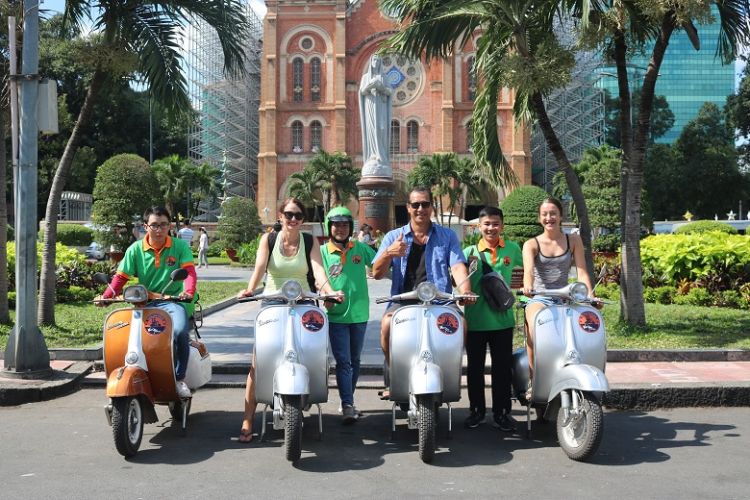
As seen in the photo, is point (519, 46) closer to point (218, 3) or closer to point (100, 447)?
point (218, 3)

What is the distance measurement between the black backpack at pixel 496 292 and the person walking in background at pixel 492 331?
0.05m

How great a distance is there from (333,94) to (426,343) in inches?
1898

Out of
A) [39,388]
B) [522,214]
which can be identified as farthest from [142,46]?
[522,214]

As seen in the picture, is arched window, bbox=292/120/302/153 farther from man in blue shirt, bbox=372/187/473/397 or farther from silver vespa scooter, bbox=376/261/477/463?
silver vespa scooter, bbox=376/261/477/463

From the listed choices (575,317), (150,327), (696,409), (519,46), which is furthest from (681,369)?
(150,327)

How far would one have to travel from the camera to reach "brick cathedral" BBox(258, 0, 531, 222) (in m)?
51.0

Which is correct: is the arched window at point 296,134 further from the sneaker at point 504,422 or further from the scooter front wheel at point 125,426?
the scooter front wheel at point 125,426

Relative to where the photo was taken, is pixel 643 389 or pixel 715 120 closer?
pixel 643 389

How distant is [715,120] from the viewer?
51.1m

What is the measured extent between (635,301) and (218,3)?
6196mm

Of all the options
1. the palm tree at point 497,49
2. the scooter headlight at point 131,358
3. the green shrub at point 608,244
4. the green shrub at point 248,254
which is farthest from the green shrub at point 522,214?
Answer: the scooter headlight at point 131,358

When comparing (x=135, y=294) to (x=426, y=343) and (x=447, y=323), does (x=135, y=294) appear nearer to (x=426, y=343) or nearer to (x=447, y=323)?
(x=426, y=343)

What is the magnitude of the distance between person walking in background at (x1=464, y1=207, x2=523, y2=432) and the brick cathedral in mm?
45095

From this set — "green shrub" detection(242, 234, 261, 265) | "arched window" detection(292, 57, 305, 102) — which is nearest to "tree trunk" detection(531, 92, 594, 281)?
"green shrub" detection(242, 234, 261, 265)
